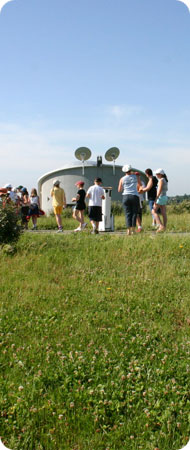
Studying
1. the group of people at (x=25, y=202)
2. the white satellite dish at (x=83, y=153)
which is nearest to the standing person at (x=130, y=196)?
the group of people at (x=25, y=202)

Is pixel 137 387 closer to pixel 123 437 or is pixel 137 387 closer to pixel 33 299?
pixel 123 437

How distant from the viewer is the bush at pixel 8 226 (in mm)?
9414

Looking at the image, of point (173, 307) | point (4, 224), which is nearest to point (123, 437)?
point (173, 307)

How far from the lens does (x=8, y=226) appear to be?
9.49 metres

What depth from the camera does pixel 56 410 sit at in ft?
11.7

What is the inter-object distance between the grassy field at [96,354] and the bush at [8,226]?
1724mm

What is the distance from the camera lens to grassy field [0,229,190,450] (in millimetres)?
3354

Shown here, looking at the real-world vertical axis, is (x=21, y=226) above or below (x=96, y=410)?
above

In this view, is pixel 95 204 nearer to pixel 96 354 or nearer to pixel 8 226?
pixel 8 226

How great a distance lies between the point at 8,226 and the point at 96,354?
5.68 metres

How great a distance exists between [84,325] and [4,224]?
4.96 metres

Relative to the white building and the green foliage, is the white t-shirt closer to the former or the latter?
the green foliage

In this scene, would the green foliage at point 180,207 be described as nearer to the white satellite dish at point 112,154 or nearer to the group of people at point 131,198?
the white satellite dish at point 112,154

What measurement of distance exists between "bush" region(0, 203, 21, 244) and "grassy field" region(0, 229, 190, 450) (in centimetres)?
172
